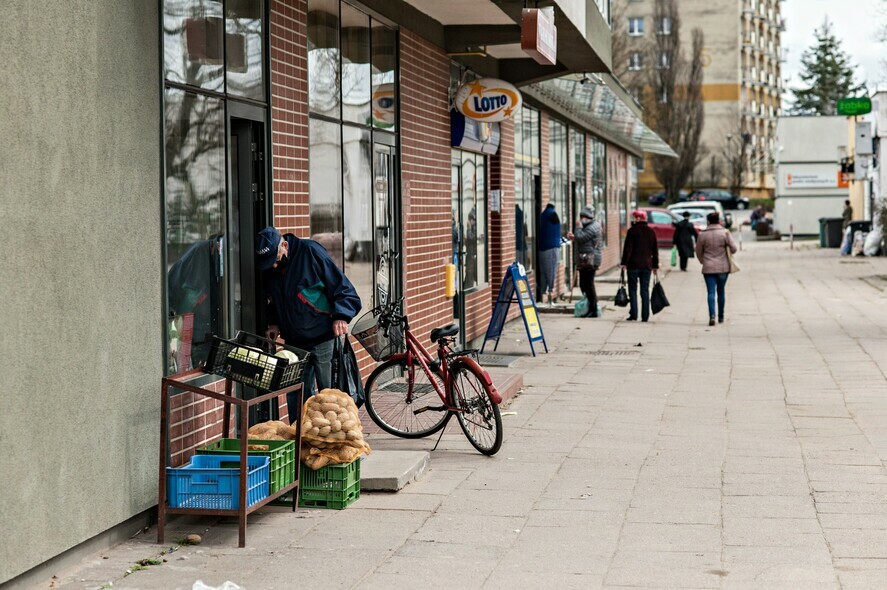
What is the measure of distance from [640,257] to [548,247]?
8.02 ft

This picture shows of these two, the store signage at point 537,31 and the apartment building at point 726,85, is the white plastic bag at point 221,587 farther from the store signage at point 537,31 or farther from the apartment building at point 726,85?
the apartment building at point 726,85

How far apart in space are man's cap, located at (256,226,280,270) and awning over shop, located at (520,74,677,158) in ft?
36.6

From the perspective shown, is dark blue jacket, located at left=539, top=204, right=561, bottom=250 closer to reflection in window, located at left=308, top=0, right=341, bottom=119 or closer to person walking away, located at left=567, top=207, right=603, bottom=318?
person walking away, located at left=567, top=207, right=603, bottom=318

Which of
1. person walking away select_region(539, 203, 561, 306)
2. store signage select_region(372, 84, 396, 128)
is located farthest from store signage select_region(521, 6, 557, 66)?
person walking away select_region(539, 203, 561, 306)

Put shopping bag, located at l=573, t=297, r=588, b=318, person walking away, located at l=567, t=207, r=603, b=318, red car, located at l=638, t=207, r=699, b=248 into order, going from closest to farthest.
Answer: person walking away, located at l=567, t=207, r=603, b=318
shopping bag, located at l=573, t=297, r=588, b=318
red car, located at l=638, t=207, r=699, b=248

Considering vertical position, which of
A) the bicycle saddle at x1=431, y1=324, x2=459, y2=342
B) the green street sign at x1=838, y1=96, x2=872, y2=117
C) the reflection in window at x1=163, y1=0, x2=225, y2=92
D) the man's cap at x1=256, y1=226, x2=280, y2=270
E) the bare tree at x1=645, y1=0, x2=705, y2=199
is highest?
the bare tree at x1=645, y1=0, x2=705, y2=199

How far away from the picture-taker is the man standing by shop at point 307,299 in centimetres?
801

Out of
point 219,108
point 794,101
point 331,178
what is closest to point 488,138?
point 331,178

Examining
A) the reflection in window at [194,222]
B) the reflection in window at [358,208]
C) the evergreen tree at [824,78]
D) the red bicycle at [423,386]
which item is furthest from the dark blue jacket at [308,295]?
the evergreen tree at [824,78]

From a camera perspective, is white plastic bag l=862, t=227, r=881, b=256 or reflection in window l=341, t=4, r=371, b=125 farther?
white plastic bag l=862, t=227, r=881, b=256

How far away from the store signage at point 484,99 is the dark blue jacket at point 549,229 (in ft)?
21.0

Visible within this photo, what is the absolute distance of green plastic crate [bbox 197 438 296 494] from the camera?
6758 mm

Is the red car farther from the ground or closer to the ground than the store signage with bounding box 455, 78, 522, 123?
closer to the ground

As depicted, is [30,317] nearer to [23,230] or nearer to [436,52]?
[23,230]
